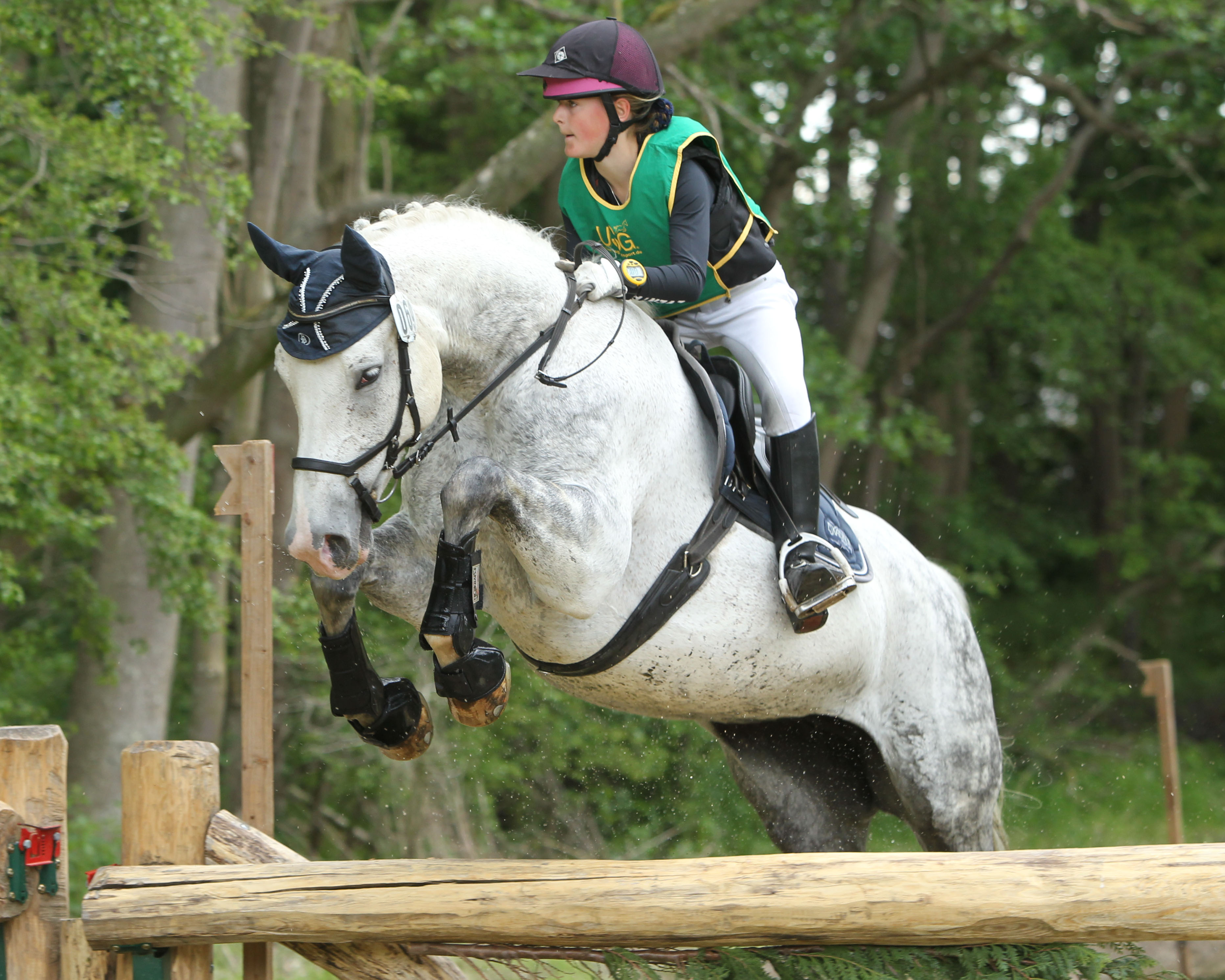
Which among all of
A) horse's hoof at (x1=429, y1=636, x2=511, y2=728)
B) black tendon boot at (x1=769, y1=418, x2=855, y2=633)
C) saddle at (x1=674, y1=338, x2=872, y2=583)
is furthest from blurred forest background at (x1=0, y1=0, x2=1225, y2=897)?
horse's hoof at (x1=429, y1=636, x2=511, y2=728)

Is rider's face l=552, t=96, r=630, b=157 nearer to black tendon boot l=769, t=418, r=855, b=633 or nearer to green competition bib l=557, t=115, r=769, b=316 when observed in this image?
green competition bib l=557, t=115, r=769, b=316

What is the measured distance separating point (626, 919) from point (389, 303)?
1.25m

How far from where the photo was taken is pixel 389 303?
7.64ft

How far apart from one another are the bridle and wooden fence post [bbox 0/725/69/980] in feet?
2.97

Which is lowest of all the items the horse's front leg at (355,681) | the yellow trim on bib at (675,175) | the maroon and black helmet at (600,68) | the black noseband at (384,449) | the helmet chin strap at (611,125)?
the horse's front leg at (355,681)

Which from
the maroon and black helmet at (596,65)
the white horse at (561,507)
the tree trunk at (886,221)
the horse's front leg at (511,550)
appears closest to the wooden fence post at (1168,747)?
the white horse at (561,507)

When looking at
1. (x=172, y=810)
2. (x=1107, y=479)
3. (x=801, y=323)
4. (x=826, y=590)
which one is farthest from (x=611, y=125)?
(x=1107, y=479)

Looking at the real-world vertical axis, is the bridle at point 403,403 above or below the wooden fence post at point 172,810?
above

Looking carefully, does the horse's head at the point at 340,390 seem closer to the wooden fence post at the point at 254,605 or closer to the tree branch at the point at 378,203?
the wooden fence post at the point at 254,605

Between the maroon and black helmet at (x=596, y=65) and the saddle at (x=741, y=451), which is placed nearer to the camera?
the maroon and black helmet at (x=596, y=65)

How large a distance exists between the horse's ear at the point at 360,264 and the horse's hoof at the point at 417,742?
92 centimetres

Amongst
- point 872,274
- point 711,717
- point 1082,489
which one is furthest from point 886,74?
point 711,717

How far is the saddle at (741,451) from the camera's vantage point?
2.88 metres

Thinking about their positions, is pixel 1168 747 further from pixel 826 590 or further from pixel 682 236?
pixel 682 236
